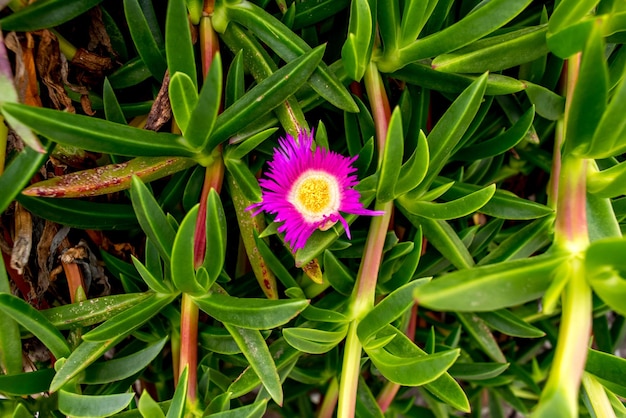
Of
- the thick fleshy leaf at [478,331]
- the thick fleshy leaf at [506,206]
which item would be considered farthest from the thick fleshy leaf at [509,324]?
the thick fleshy leaf at [506,206]

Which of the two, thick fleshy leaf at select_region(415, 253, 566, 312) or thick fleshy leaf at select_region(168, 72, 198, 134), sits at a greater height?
thick fleshy leaf at select_region(168, 72, 198, 134)

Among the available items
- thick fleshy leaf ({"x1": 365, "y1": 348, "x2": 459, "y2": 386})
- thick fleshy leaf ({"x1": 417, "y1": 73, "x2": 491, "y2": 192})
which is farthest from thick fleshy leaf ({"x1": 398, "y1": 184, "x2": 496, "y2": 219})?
thick fleshy leaf ({"x1": 365, "y1": 348, "x2": 459, "y2": 386})

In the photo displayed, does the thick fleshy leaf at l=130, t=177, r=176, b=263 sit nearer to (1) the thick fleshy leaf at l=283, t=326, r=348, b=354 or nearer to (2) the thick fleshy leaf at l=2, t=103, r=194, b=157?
(2) the thick fleshy leaf at l=2, t=103, r=194, b=157

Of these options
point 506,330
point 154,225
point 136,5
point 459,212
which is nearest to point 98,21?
point 136,5

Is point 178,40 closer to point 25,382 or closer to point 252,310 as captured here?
point 252,310

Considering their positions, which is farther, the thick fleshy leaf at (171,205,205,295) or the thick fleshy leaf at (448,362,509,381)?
the thick fleshy leaf at (448,362,509,381)

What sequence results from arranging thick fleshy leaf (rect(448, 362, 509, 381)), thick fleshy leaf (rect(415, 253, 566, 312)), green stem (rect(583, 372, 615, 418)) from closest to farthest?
thick fleshy leaf (rect(415, 253, 566, 312)) → green stem (rect(583, 372, 615, 418)) → thick fleshy leaf (rect(448, 362, 509, 381))

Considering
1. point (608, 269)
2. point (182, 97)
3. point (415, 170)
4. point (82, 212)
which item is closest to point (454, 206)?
point (415, 170)

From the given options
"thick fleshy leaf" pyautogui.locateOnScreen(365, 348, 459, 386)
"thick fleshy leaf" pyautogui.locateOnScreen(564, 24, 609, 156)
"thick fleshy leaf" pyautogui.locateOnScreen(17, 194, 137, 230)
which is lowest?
"thick fleshy leaf" pyautogui.locateOnScreen(365, 348, 459, 386)
